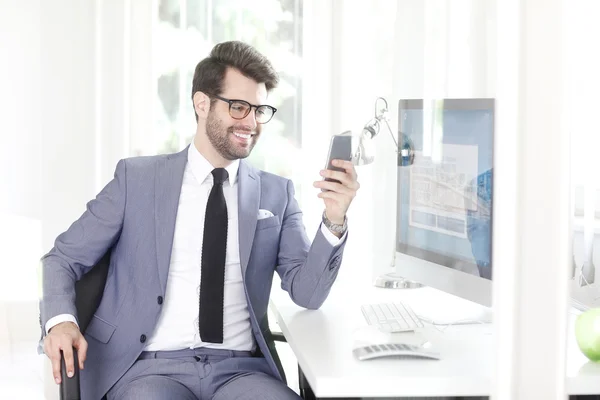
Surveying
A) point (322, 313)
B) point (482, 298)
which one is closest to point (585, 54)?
point (482, 298)

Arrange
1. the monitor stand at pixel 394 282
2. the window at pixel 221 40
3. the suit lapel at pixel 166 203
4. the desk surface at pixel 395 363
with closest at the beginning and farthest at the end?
the desk surface at pixel 395 363, the suit lapel at pixel 166 203, the monitor stand at pixel 394 282, the window at pixel 221 40

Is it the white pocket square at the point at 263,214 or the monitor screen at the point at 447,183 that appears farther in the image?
the white pocket square at the point at 263,214

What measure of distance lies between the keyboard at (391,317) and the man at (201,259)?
14cm

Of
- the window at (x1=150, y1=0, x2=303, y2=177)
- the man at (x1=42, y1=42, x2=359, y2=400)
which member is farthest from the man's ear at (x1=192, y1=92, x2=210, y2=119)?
the window at (x1=150, y1=0, x2=303, y2=177)

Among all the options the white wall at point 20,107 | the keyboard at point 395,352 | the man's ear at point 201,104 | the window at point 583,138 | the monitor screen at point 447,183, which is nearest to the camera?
the window at point 583,138

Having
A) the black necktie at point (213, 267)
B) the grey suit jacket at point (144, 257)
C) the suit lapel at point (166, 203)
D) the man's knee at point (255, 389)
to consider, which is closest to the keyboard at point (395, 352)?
the man's knee at point (255, 389)

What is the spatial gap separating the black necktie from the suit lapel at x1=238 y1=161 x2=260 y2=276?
0.04 m

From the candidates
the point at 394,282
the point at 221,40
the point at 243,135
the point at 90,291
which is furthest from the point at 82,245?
the point at 221,40

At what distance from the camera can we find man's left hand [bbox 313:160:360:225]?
6.38ft

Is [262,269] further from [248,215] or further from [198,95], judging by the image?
[198,95]

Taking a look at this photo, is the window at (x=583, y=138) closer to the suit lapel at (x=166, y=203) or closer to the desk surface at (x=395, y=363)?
the desk surface at (x=395, y=363)

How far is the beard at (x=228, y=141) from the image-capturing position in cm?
221

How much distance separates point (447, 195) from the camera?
1.91m

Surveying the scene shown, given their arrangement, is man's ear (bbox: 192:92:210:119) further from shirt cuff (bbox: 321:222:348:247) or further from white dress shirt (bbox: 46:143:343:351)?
shirt cuff (bbox: 321:222:348:247)
